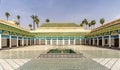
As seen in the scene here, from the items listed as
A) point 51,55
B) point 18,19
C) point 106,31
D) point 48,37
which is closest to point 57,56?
point 51,55

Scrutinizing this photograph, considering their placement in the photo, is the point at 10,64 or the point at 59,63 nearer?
the point at 10,64

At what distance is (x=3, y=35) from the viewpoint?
29.8 meters

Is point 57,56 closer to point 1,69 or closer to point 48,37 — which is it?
point 1,69

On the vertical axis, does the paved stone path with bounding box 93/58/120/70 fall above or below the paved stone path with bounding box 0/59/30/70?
below

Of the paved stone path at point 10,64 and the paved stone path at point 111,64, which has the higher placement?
the paved stone path at point 10,64

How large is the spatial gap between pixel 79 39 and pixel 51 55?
160 ft

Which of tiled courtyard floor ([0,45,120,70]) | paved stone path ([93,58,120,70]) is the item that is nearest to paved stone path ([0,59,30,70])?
tiled courtyard floor ([0,45,120,70])

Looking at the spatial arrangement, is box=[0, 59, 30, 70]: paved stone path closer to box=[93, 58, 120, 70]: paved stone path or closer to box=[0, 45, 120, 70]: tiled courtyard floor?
box=[0, 45, 120, 70]: tiled courtyard floor

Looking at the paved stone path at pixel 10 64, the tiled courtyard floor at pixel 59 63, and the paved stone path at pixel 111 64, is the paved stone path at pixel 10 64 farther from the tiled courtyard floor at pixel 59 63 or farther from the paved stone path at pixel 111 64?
the paved stone path at pixel 111 64

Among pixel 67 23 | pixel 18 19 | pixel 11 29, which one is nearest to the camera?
pixel 11 29

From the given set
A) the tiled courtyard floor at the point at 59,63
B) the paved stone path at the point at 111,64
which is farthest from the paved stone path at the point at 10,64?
the paved stone path at the point at 111,64

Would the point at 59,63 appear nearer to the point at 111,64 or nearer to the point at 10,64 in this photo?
the point at 10,64

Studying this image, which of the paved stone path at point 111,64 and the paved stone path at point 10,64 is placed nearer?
the paved stone path at point 10,64

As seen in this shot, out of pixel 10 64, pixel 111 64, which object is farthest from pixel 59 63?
pixel 111 64
